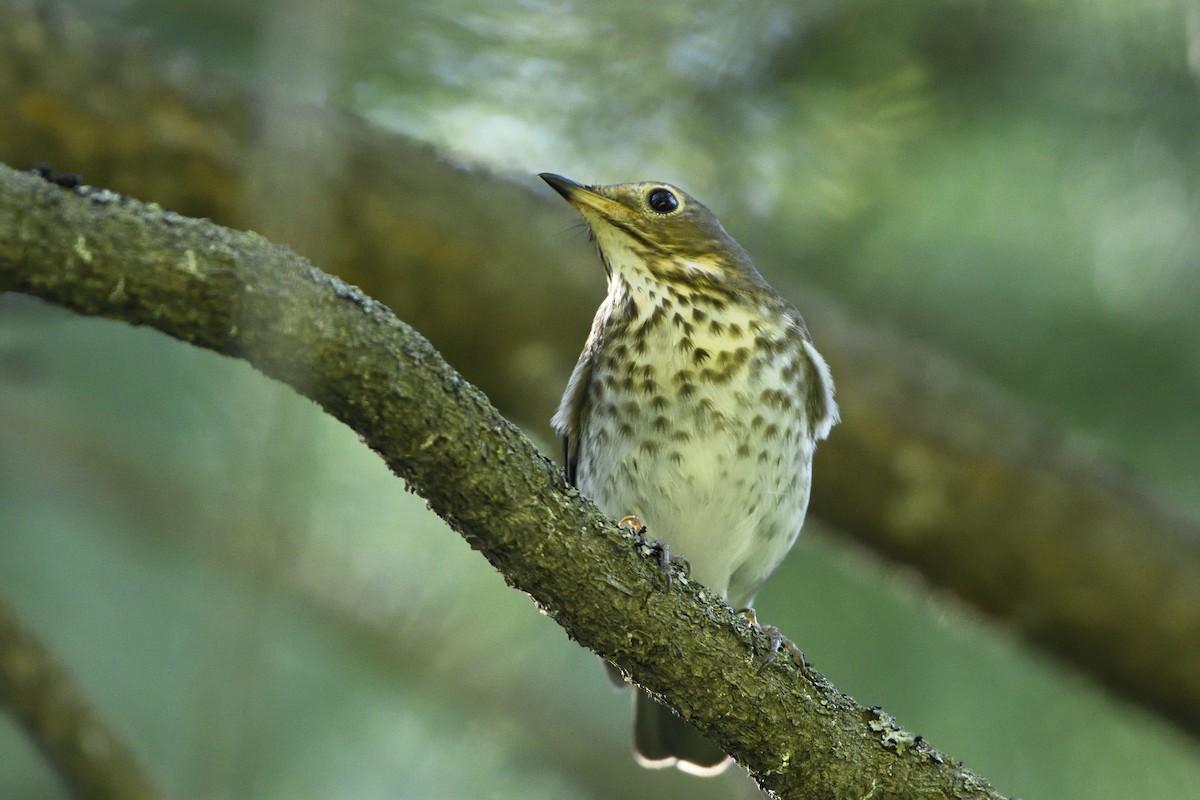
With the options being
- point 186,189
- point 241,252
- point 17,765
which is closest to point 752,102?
point 186,189

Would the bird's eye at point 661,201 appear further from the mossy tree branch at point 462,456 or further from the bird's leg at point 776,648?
the mossy tree branch at point 462,456

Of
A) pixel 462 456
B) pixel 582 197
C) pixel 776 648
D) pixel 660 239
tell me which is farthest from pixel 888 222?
pixel 462 456

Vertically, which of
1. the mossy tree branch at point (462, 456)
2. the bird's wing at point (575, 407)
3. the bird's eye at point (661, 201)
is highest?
the bird's eye at point (661, 201)

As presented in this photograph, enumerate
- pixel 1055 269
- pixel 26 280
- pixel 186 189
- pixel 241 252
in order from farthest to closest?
pixel 1055 269
pixel 186 189
pixel 241 252
pixel 26 280

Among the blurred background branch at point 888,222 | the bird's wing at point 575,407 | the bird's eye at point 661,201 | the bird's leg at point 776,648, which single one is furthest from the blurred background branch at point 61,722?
the bird's eye at point 661,201

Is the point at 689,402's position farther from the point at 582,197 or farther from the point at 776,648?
the point at 776,648

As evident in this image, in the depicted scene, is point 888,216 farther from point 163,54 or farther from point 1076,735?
point 163,54

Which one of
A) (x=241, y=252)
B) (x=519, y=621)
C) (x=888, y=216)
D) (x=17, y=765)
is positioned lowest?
(x=17, y=765)
